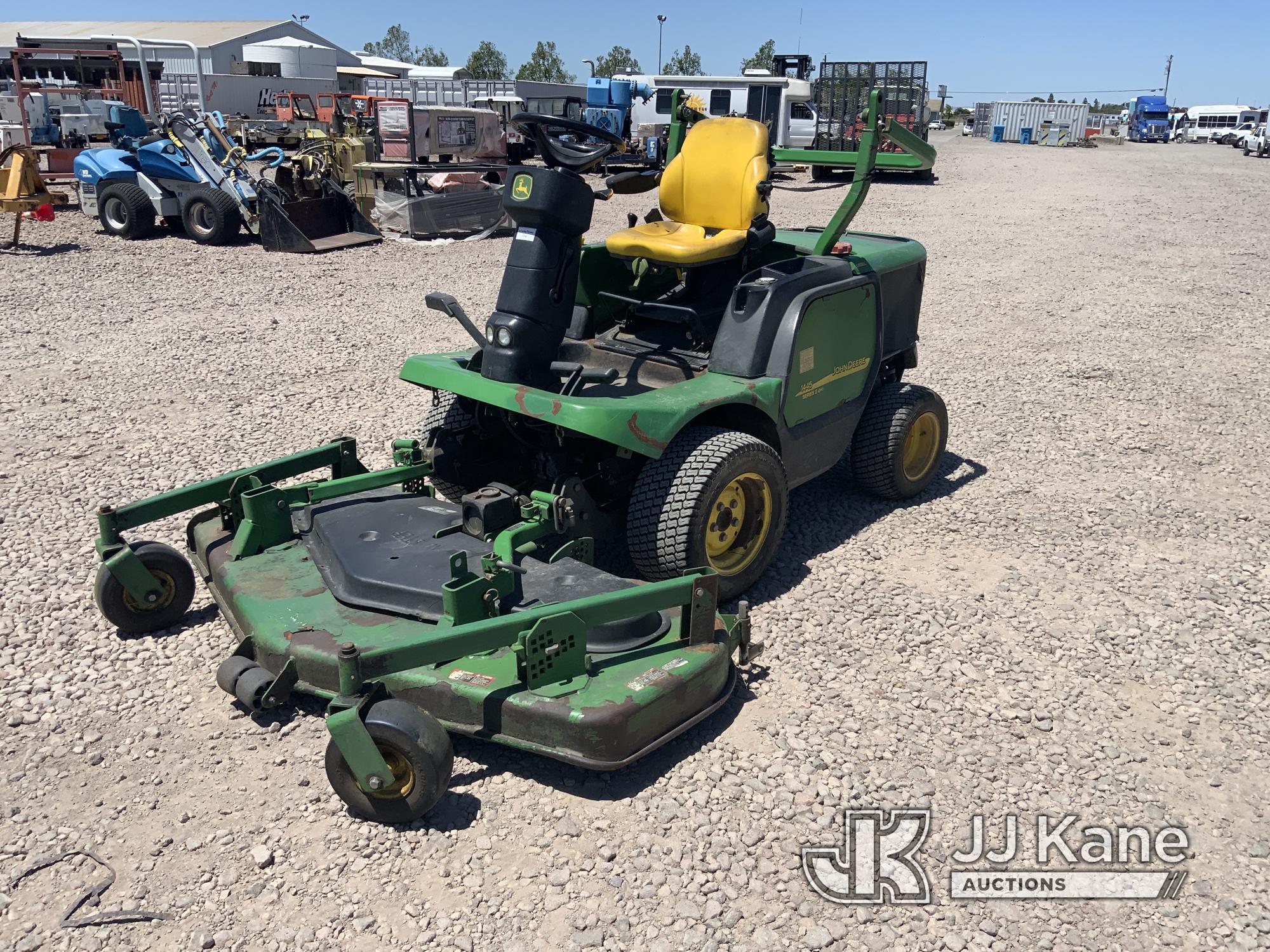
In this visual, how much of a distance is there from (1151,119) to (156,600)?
5675 centimetres

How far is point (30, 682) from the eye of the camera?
3508 mm

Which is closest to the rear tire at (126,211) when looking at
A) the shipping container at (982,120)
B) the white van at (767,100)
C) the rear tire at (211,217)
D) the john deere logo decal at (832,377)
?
the rear tire at (211,217)

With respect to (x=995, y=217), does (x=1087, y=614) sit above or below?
below

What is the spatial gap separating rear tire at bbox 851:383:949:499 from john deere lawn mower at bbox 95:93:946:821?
0.04 feet

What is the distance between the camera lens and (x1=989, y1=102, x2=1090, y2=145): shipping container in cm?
4534

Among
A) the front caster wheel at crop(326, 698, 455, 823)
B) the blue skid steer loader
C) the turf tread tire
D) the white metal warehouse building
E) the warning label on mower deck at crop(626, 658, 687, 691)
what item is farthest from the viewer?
the white metal warehouse building

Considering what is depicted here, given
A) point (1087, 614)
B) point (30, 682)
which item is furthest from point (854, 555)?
point (30, 682)

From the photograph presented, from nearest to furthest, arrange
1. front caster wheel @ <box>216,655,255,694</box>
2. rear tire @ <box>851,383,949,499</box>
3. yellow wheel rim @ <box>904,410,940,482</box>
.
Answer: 1. front caster wheel @ <box>216,655,255,694</box>
2. rear tire @ <box>851,383,949,499</box>
3. yellow wheel rim @ <box>904,410,940,482</box>

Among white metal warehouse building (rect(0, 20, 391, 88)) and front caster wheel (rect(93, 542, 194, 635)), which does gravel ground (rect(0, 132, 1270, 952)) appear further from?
white metal warehouse building (rect(0, 20, 391, 88))

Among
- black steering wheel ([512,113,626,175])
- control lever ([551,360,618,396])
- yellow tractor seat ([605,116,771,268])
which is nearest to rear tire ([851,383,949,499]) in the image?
yellow tractor seat ([605,116,771,268])

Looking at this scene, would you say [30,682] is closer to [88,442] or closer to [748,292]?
[88,442]

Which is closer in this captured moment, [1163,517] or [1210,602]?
[1210,602]

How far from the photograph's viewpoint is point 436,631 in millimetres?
2920

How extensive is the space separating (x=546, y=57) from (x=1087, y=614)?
222 ft
